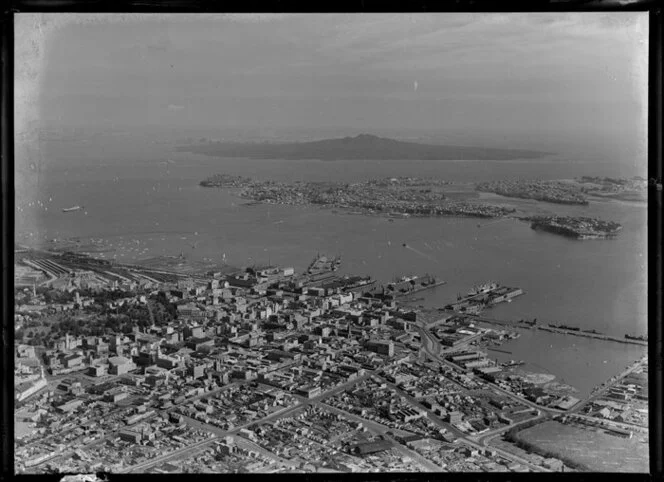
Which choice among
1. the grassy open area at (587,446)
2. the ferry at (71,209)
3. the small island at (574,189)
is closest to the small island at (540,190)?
the small island at (574,189)

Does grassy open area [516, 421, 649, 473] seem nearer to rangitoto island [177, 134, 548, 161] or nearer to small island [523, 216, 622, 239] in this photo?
small island [523, 216, 622, 239]

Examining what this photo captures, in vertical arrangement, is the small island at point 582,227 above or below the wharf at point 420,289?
above

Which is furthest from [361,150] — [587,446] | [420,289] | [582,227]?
[587,446]

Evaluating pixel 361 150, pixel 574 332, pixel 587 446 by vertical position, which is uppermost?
pixel 361 150

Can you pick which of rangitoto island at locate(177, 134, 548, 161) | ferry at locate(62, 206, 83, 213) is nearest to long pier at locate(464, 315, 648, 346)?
rangitoto island at locate(177, 134, 548, 161)

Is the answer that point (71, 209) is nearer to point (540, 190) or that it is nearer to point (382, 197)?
point (382, 197)

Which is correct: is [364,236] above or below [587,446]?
above

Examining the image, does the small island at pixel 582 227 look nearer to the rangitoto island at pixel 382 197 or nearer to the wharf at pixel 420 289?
the rangitoto island at pixel 382 197
